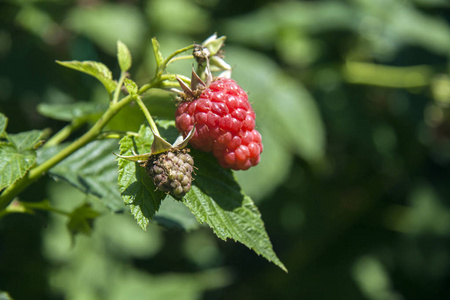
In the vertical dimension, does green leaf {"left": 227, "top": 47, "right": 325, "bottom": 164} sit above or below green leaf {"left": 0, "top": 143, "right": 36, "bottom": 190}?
below

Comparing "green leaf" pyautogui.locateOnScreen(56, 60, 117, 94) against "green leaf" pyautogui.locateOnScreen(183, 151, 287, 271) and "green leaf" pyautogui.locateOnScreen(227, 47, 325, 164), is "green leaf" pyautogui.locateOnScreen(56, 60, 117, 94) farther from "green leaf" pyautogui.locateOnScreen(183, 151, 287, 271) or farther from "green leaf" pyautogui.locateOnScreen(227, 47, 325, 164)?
"green leaf" pyautogui.locateOnScreen(227, 47, 325, 164)

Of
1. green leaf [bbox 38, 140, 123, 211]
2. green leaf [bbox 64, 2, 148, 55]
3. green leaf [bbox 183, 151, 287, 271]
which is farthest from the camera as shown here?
green leaf [bbox 64, 2, 148, 55]

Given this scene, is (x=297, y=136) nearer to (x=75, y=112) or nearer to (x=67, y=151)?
(x=75, y=112)

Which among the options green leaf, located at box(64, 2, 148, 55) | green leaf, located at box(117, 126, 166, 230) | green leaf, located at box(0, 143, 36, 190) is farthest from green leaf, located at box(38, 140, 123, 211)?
green leaf, located at box(64, 2, 148, 55)

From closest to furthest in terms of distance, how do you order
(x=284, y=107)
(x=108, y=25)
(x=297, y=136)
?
(x=297, y=136) < (x=284, y=107) < (x=108, y=25)

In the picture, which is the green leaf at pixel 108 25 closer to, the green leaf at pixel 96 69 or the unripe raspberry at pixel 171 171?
the green leaf at pixel 96 69

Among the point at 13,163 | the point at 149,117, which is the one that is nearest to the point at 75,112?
the point at 13,163
